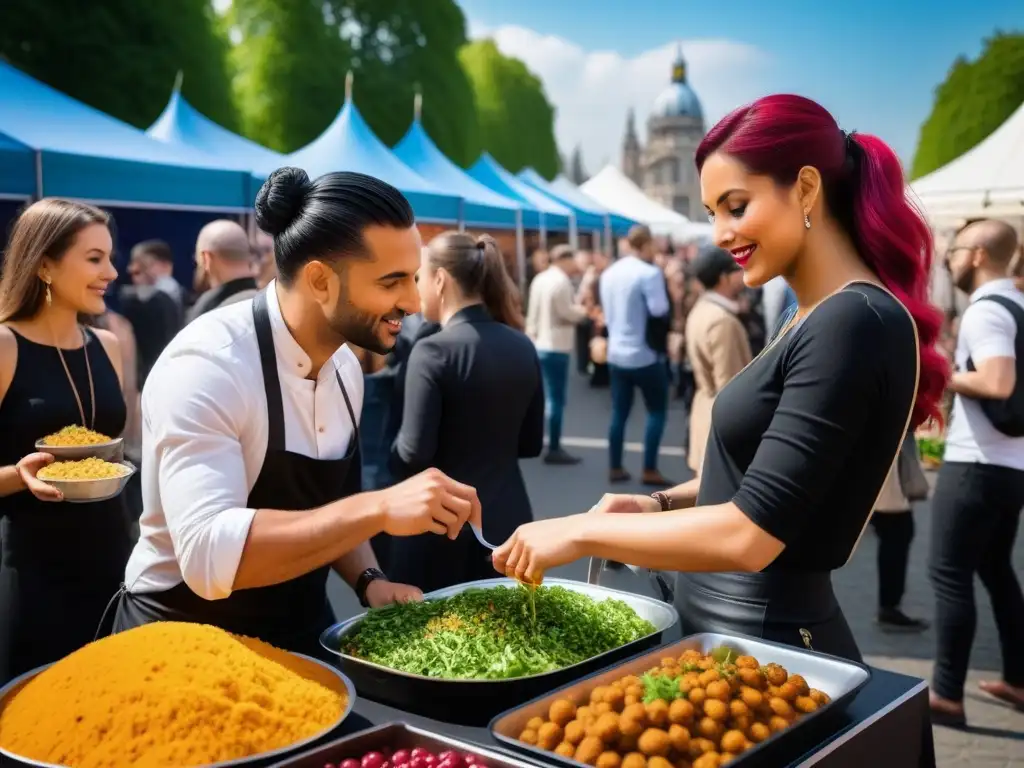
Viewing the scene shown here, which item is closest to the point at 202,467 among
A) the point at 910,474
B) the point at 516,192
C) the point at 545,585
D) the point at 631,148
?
the point at 545,585

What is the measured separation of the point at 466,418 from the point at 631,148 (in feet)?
467

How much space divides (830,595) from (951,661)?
2295 millimetres

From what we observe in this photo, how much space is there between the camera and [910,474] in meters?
5.04

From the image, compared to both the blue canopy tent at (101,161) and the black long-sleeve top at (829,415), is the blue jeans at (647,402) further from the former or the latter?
the black long-sleeve top at (829,415)

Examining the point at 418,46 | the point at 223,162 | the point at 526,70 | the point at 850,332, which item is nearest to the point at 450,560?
the point at 850,332

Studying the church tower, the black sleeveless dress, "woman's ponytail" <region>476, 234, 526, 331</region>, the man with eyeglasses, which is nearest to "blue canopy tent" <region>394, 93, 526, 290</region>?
"woman's ponytail" <region>476, 234, 526, 331</region>

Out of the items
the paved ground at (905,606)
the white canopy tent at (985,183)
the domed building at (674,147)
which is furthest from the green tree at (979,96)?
the domed building at (674,147)

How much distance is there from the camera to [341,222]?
196 cm

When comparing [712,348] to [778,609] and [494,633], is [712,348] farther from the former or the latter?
[494,633]

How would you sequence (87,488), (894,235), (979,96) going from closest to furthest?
(894,235)
(87,488)
(979,96)

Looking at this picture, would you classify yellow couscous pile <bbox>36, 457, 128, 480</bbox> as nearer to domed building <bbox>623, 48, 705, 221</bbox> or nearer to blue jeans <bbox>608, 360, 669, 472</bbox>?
blue jeans <bbox>608, 360, 669, 472</bbox>

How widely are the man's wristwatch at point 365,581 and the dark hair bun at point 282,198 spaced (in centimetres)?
82

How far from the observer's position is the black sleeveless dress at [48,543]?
2.86 metres

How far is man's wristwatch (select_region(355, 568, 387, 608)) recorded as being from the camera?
2313 millimetres
